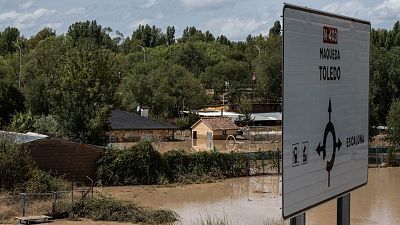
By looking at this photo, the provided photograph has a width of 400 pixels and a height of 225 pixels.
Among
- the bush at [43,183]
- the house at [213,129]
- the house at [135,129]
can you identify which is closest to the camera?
the bush at [43,183]

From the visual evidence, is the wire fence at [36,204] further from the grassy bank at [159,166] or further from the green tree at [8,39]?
the green tree at [8,39]

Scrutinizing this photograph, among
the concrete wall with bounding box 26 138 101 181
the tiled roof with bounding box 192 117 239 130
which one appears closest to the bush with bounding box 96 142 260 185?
the concrete wall with bounding box 26 138 101 181

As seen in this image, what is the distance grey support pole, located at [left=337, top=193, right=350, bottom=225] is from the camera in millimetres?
4031

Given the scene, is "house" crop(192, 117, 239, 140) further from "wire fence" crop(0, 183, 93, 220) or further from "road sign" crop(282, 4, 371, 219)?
"road sign" crop(282, 4, 371, 219)

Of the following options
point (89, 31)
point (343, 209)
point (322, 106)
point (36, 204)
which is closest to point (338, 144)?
point (322, 106)

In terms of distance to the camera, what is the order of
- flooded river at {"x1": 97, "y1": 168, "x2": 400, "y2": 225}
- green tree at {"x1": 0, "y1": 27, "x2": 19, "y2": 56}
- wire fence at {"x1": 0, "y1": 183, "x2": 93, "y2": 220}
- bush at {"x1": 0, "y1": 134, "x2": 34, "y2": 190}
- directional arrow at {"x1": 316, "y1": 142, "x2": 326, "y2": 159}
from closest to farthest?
1. directional arrow at {"x1": 316, "y1": 142, "x2": 326, "y2": 159}
2. wire fence at {"x1": 0, "y1": 183, "x2": 93, "y2": 220}
3. flooded river at {"x1": 97, "y1": 168, "x2": 400, "y2": 225}
4. bush at {"x1": 0, "y1": 134, "x2": 34, "y2": 190}
5. green tree at {"x1": 0, "y1": 27, "x2": 19, "y2": 56}

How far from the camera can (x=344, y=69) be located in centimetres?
373

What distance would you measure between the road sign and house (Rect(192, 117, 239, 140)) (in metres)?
52.8

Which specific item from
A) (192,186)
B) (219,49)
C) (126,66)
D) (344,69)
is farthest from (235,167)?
(219,49)

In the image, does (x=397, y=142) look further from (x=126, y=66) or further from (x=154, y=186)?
(x=126, y=66)

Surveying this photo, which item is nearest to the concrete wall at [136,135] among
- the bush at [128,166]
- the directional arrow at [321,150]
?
the bush at [128,166]

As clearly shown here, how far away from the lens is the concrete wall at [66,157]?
32.9m

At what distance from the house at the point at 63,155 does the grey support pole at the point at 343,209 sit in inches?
1149

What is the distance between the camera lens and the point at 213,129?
57.0 meters
